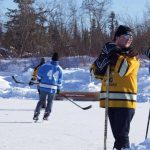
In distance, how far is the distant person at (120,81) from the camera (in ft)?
17.3

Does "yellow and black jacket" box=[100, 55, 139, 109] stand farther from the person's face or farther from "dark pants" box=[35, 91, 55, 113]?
"dark pants" box=[35, 91, 55, 113]

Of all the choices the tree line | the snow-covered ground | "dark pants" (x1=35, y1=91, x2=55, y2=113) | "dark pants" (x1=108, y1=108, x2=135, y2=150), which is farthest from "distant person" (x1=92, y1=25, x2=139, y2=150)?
the tree line

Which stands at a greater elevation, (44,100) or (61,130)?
(44,100)

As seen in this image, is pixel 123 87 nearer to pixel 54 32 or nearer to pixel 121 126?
pixel 121 126

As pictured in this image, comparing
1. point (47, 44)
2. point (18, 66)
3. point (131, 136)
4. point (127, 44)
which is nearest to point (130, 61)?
point (127, 44)

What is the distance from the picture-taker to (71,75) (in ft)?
84.7

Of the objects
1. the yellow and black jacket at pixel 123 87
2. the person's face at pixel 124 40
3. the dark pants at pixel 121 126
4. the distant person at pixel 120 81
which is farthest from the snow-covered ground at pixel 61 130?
the person's face at pixel 124 40

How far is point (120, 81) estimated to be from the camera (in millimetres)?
5340

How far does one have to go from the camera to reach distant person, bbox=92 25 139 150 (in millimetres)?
→ 5285

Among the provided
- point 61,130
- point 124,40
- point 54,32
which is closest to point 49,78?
point 61,130

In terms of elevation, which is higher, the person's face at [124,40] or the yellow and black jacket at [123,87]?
the person's face at [124,40]

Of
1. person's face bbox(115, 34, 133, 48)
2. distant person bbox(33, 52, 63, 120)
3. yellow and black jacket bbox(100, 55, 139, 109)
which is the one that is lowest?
distant person bbox(33, 52, 63, 120)

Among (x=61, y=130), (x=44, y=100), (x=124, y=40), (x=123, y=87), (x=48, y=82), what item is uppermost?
(x=124, y=40)

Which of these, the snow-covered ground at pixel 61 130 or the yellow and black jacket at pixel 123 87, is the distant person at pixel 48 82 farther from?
the yellow and black jacket at pixel 123 87
